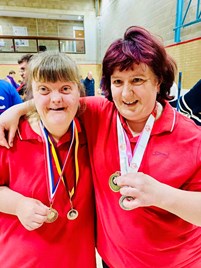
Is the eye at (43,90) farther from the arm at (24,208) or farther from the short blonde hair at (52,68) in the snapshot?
the arm at (24,208)

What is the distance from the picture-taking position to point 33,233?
0.91 metres

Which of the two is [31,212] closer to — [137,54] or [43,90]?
[43,90]

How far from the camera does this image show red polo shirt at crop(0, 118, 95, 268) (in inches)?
35.1

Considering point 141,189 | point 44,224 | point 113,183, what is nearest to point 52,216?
point 44,224

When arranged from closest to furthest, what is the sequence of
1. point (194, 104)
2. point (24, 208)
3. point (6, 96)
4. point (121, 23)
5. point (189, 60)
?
point (24, 208) → point (194, 104) → point (6, 96) → point (189, 60) → point (121, 23)

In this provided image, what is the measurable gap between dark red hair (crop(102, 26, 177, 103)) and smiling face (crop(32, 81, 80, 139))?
0.60 feet

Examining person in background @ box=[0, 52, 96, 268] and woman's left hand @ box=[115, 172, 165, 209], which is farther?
person in background @ box=[0, 52, 96, 268]

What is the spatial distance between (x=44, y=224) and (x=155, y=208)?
0.45 metres

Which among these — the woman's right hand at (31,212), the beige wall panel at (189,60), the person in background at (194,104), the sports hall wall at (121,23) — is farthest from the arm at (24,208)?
the beige wall panel at (189,60)

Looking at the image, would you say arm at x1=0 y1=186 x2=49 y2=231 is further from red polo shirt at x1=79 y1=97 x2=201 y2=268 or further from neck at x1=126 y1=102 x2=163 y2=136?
neck at x1=126 y1=102 x2=163 y2=136

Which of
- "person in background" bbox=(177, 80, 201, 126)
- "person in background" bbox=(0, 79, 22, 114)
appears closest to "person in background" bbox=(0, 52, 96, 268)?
"person in background" bbox=(177, 80, 201, 126)

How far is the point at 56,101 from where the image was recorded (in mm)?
827

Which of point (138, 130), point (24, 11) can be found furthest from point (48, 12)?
point (138, 130)

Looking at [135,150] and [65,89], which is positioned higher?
[65,89]
